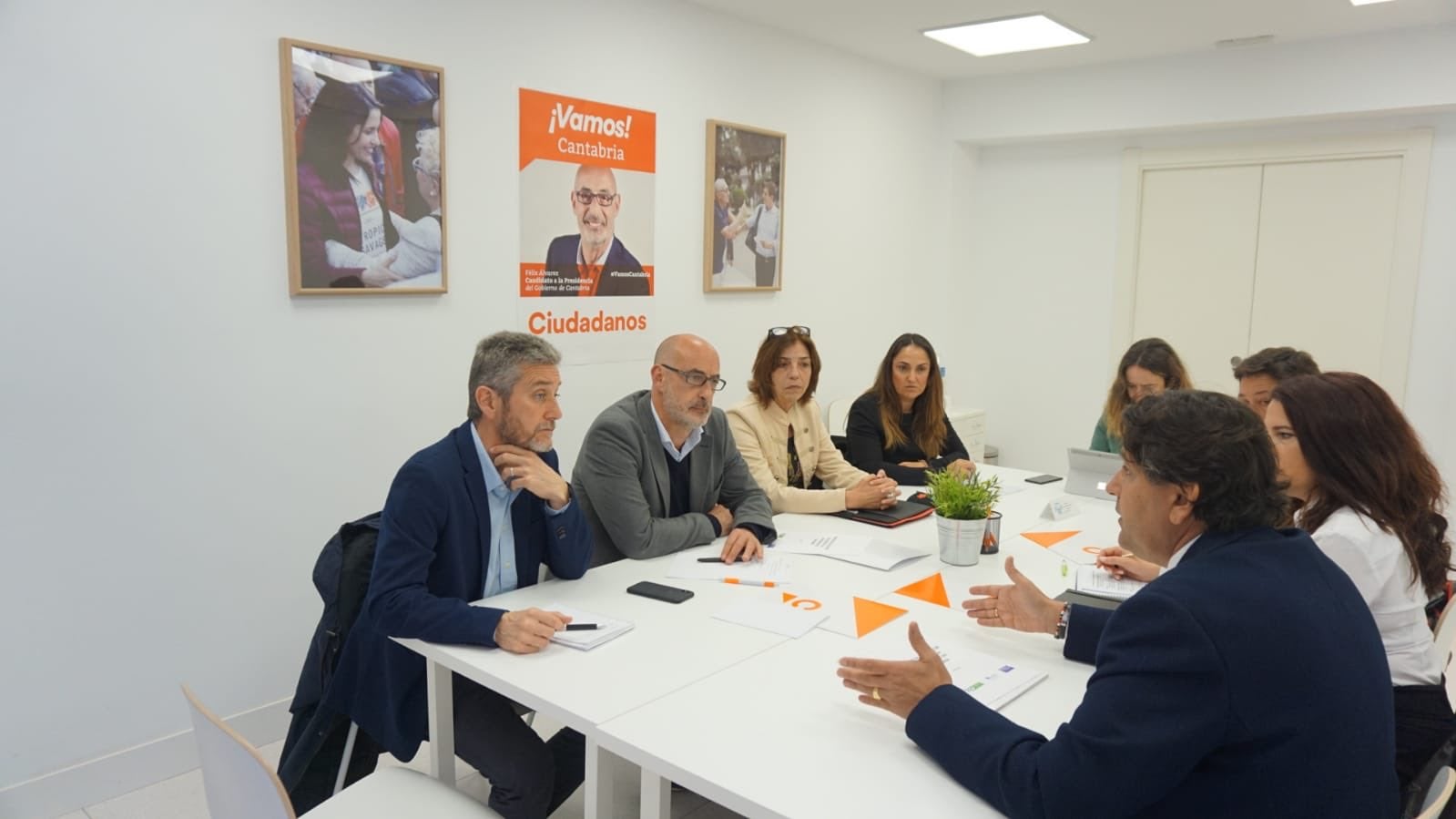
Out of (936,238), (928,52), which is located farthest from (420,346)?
(936,238)

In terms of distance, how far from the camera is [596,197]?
14.0 ft

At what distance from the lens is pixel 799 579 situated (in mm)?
2594

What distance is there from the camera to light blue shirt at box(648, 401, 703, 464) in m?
3.05

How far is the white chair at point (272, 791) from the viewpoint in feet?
4.66

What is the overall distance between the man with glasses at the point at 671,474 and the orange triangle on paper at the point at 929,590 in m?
0.47

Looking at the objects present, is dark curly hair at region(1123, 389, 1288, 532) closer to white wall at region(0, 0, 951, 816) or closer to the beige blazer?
the beige blazer

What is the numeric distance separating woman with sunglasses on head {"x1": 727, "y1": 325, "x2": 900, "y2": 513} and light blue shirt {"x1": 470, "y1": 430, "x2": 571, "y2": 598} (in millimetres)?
1218

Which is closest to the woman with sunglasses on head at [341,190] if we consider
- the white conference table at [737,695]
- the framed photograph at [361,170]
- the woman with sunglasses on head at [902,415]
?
the framed photograph at [361,170]

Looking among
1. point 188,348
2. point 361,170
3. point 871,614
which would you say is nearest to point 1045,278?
point 361,170

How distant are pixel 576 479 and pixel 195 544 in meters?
1.29

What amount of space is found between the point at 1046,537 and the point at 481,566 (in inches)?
70.7

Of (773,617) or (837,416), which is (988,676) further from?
(837,416)

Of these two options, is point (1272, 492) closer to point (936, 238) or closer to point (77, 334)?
point (77, 334)

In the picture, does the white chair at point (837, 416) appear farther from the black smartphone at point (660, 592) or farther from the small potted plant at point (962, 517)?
the black smartphone at point (660, 592)
